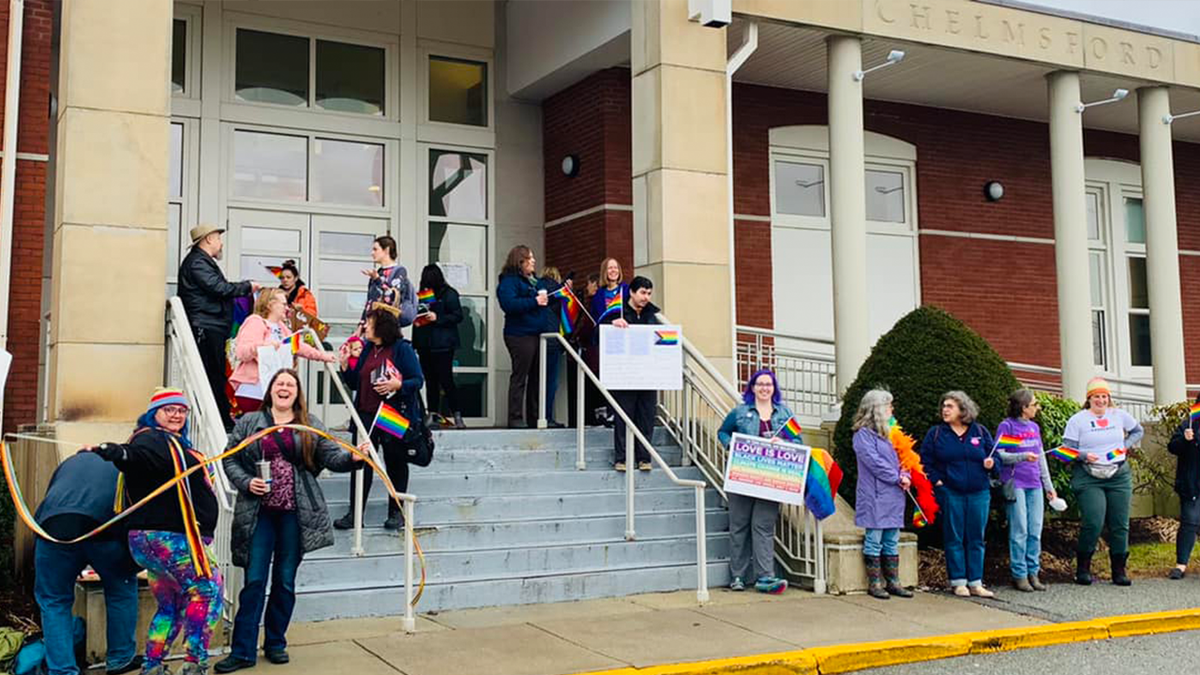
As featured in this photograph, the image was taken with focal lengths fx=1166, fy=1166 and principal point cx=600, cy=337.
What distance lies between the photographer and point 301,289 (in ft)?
33.9

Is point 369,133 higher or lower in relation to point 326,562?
higher

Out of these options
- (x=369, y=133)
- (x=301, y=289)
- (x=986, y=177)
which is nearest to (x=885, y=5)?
(x=986, y=177)

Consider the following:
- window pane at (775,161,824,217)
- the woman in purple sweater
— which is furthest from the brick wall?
window pane at (775,161,824,217)

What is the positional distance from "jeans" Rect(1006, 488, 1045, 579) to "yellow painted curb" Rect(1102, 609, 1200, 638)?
3.48 feet

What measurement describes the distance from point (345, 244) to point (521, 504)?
527 cm

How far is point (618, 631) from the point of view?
735cm

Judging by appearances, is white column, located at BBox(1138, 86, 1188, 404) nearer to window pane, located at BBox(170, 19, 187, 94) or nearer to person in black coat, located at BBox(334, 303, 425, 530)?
person in black coat, located at BBox(334, 303, 425, 530)

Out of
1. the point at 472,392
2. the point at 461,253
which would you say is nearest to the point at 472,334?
the point at 472,392

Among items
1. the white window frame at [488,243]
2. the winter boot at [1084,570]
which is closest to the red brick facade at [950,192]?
the white window frame at [488,243]

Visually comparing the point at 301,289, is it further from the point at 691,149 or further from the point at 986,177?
the point at 986,177

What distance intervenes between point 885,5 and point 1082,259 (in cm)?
373

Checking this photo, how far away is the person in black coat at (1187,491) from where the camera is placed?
392 inches

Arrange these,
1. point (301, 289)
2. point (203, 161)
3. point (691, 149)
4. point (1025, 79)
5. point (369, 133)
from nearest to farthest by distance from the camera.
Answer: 1. point (301, 289)
2. point (691, 149)
3. point (203, 161)
4. point (369, 133)
5. point (1025, 79)

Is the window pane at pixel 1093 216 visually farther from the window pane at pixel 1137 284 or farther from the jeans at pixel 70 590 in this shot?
the jeans at pixel 70 590
